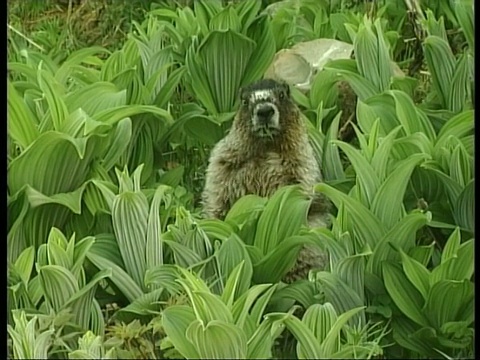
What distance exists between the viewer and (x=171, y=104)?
8.08ft

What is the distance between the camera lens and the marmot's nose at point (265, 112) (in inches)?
93.7

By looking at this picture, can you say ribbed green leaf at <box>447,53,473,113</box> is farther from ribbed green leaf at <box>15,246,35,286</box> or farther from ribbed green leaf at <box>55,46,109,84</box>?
ribbed green leaf at <box>15,246,35,286</box>

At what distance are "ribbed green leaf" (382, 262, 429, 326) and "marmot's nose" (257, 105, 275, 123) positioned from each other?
35 centimetres

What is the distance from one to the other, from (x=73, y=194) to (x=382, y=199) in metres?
0.58

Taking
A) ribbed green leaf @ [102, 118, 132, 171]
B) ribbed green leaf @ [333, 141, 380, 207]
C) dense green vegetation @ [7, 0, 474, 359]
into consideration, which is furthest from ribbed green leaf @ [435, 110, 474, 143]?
ribbed green leaf @ [102, 118, 132, 171]

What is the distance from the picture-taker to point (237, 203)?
2404mm

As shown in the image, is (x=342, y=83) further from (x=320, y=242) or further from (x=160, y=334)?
(x=160, y=334)

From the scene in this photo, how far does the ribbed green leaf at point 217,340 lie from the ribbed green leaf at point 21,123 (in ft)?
1.54

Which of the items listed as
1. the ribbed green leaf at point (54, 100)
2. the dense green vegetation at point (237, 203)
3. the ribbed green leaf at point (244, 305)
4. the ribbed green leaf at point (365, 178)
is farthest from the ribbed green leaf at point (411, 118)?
the ribbed green leaf at point (54, 100)

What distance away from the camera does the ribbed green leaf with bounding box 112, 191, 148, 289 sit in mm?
2334

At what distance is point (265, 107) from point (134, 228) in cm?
34

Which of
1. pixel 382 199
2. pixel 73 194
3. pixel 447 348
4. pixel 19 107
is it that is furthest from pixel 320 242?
pixel 19 107

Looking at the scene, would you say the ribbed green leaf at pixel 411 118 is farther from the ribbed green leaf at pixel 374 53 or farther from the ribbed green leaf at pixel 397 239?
the ribbed green leaf at pixel 397 239

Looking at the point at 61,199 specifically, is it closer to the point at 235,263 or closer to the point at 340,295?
the point at 235,263
